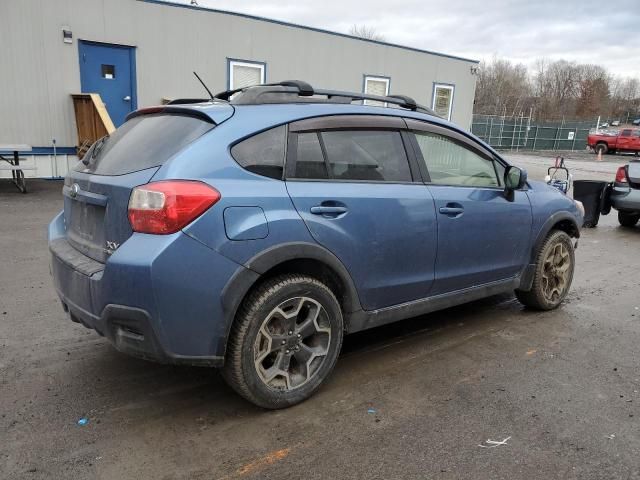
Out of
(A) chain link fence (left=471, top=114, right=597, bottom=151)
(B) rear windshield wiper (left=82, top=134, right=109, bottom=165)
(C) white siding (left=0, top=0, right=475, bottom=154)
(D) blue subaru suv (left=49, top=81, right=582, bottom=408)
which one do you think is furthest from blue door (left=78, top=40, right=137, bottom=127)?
(A) chain link fence (left=471, top=114, right=597, bottom=151)

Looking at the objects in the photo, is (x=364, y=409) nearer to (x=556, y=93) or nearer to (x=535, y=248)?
(x=535, y=248)

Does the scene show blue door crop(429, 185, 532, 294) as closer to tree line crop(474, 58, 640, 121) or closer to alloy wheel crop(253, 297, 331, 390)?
alloy wheel crop(253, 297, 331, 390)

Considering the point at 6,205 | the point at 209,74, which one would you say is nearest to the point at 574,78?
the point at 209,74

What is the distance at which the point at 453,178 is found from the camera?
3.90m

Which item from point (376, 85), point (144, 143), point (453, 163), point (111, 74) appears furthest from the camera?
point (376, 85)

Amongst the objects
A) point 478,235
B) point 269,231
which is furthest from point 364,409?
point 478,235

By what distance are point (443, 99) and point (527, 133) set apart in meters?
24.5

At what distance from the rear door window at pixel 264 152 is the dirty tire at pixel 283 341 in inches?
23.8

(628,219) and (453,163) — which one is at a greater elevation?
(453,163)

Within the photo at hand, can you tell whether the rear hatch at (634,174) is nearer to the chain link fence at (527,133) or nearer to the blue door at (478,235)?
the blue door at (478,235)

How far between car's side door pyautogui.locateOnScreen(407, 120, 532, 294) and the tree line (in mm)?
68235

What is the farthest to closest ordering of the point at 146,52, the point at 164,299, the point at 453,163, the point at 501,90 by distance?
the point at 501,90, the point at 146,52, the point at 453,163, the point at 164,299

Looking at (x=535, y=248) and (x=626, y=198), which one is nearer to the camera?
(x=535, y=248)

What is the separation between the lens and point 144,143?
9.86ft
